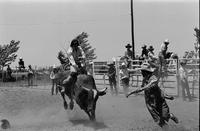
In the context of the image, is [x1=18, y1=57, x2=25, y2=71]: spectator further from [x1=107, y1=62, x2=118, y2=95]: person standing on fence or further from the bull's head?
the bull's head

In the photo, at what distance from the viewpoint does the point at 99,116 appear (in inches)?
424

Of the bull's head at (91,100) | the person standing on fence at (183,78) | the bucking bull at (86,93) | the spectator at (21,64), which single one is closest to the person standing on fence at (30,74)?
the spectator at (21,64)

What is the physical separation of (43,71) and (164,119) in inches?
772

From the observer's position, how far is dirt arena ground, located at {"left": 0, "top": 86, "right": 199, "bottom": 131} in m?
8.78

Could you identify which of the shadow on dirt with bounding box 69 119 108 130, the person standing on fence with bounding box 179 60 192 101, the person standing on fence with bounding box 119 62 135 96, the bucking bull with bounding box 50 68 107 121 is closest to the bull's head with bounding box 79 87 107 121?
the bucking bull with bounding box 50 68 107 121

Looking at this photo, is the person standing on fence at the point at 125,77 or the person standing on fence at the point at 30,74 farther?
the person standing on fence at the point at 30,74

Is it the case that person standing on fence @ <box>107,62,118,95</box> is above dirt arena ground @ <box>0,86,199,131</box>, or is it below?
above

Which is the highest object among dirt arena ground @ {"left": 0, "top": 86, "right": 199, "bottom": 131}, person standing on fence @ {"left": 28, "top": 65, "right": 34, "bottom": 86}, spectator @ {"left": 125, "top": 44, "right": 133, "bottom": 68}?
spectator @ {"left": 125, "top": 44, "right": 133, "bottom": 68}

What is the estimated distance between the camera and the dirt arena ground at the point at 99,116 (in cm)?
878

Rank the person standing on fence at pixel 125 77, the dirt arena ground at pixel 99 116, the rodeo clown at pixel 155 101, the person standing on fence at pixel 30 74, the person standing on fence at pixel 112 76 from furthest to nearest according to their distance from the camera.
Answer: the person standing on fence at pixel 30 74 < the person standing on fence at pixel 112 76 < the person standing on fence at pixel 125 77 < the dirt arena ground at pixel 99 116 < the rodeo clown at pixel 155 101

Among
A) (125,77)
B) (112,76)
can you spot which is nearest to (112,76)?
(112,76)

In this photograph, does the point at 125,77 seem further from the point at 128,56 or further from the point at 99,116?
the point at 99,116

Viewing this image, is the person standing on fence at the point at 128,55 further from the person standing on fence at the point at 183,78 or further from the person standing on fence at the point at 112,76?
the person standing on fence at the point at 183,78

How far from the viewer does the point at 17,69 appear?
85.5 feet
